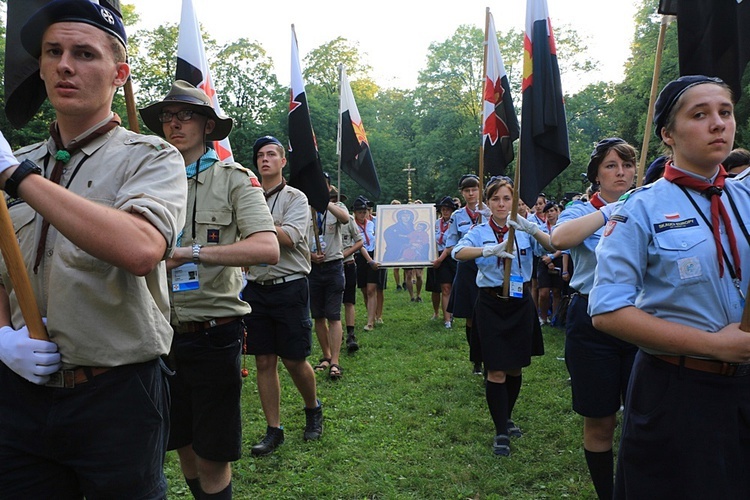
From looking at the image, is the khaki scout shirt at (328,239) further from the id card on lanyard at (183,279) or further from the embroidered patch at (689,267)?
the embroidered patch at (689,267)

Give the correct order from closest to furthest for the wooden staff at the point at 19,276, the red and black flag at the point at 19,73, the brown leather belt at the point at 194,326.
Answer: the wooden staff at the point at 19,276 → the red and black flag at the point at 19,73 → the brown leather belt at the point at 194,326

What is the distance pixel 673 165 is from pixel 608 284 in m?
0.57

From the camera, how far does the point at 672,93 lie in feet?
7.66

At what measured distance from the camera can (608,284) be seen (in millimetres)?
2250

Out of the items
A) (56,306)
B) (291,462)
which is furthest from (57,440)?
(291,462)

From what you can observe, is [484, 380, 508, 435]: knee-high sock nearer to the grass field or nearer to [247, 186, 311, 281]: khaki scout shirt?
the grass field

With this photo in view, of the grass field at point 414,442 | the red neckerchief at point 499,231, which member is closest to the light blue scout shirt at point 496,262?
the red neckerchief at point 499,231

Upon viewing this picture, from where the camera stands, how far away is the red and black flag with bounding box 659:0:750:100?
3.00 metres

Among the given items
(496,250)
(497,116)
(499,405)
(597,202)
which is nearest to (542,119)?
(597,202)

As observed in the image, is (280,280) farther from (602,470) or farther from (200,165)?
(602,470)

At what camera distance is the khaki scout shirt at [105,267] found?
1919mm

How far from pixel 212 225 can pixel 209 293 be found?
1.33 feet

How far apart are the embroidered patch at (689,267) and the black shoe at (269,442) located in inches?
151

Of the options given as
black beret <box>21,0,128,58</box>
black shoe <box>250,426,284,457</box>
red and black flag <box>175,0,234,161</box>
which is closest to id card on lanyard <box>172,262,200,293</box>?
black beret <box>21,0,128,58</box>
